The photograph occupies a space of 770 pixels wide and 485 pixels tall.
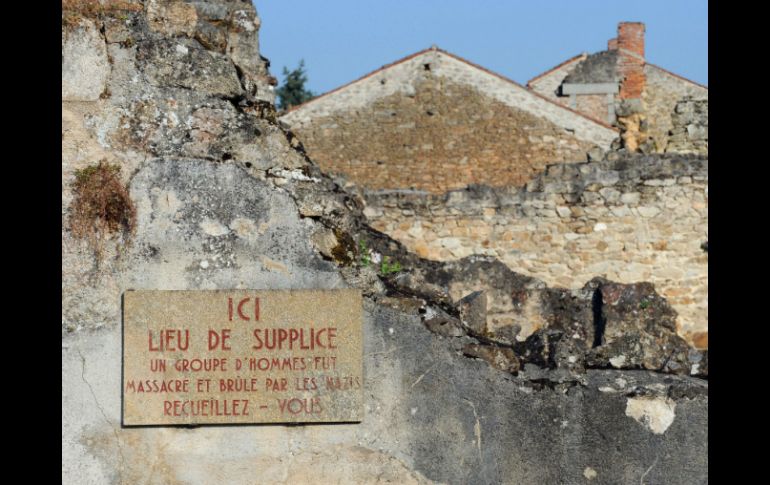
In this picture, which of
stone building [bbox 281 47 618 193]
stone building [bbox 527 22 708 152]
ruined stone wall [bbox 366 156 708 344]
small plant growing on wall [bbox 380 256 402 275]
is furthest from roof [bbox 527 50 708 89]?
small plant growing on wall [bbox 380 256 402 275]

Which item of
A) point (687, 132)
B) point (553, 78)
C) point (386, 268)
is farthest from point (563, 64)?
point (386, 268)

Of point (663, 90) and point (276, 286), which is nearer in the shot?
point (276, 286)

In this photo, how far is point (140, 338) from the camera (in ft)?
21.5

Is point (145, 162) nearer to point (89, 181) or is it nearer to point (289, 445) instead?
point (89, 181)

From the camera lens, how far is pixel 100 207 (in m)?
6.65

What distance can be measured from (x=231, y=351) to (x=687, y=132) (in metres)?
14.4

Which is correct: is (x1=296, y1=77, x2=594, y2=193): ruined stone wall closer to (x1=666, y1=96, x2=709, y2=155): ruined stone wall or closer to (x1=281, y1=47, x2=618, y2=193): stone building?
(x1=281, y1=47, x2=618, y2=193): stone building

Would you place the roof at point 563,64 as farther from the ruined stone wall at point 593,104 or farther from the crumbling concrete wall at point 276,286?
the crumbling concrete wall at point 276,286

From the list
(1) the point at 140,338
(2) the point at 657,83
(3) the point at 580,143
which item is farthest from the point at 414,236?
(2) the point at 657,83

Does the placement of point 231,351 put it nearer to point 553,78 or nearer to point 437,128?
point 437,128

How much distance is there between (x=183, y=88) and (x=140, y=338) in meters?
1.50

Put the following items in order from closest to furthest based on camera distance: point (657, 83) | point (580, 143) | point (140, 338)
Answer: point (140, 338), point (580, 143), point (657, 83)

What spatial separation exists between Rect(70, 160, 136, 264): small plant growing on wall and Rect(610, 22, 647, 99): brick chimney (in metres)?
23.0

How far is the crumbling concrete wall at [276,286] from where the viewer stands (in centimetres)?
656
